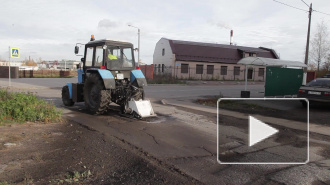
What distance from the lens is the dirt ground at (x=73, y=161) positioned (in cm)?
385

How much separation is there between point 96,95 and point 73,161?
15.8 ft

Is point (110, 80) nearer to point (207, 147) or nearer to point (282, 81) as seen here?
point (207, 147)

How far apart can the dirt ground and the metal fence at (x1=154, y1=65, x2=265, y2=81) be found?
34.0 metres

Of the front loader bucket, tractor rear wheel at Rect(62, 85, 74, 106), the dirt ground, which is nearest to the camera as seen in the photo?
the dirt ground

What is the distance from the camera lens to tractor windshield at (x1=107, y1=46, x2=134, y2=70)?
30.6 feet

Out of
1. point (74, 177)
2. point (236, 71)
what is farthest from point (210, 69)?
point (74, 177)

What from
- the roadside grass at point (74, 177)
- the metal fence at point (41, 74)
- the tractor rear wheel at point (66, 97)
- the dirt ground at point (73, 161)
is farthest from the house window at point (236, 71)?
the roadside grass at point (74, 177)

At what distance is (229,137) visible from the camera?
6230 millimetres

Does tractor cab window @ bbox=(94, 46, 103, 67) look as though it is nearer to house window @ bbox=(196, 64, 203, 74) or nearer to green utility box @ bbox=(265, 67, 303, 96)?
green utility box @ bbox=(265, 67, 303, 96)

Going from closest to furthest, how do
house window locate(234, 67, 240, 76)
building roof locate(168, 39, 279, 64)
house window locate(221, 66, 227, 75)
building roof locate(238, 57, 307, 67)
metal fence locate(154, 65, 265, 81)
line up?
1. building roof locate(238, 57, 307, 67)
2. metal fence locate(154, 65, 265, 81)
3. building roof locate(168, 39, 279, 64)
4. house window locate(221, 66, 227, 75)
5. house window locate(234, 67, 240, 76)

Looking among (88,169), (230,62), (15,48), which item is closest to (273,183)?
(88,169)

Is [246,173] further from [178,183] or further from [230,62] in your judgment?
[230,62]
